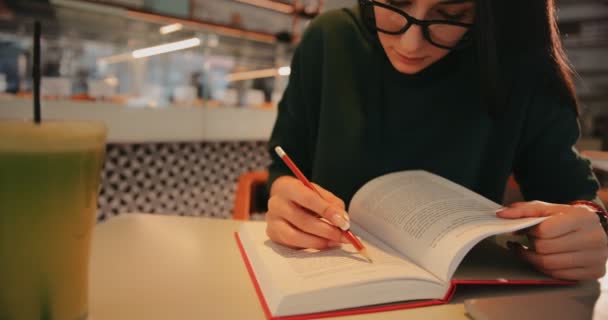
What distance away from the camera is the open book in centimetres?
51

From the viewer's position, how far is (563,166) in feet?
3.25

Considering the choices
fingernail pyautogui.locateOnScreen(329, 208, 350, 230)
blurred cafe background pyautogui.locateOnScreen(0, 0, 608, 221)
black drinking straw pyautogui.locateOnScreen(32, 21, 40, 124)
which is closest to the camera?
black drinking straw pyautogui.locateOnScreen(32, 21, 40, 124)

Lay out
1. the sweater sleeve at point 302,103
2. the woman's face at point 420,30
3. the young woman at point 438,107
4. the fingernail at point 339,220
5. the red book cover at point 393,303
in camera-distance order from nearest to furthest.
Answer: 1. the red book cover at point 393,303
2. the fingernail at point 339,220
3. the woman's face at point 420,30
4. the young woman at point 438,107
5. the sweater sleeve at point 302,103

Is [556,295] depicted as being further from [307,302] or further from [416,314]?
[307,302]

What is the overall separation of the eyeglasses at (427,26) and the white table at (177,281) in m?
0.47

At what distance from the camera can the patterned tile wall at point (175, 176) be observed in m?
2.66

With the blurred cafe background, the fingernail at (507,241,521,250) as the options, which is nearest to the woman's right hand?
the fingernail at (507,241,521,250)

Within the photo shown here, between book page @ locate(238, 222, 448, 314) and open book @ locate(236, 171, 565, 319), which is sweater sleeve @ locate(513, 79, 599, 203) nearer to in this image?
open book @ locate(236, 171, 565, 319)

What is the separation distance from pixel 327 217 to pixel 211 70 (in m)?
2.94

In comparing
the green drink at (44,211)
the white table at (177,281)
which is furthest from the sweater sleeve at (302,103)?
the green drink at (44,211)

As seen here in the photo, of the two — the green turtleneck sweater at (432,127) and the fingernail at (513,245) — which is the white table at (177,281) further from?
the green turtleneck sweater at (432,127)

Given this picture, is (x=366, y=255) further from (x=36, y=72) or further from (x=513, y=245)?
(x=36, y=72)

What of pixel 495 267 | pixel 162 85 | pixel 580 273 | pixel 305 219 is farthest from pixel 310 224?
pixel 162 85

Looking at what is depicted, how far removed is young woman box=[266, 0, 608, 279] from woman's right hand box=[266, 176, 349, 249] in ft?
0.75
